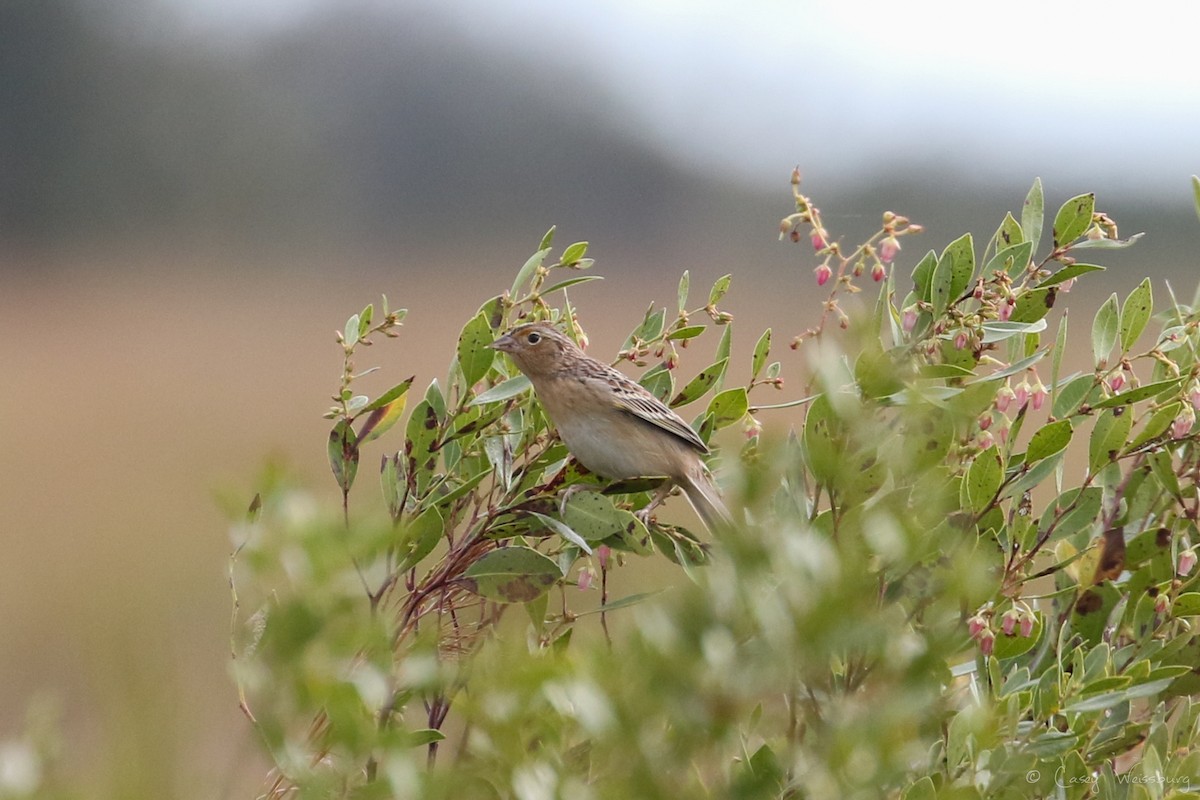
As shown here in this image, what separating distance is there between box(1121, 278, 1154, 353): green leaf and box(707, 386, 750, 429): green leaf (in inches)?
22.2

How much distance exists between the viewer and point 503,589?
5.19ft

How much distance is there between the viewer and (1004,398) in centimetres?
185

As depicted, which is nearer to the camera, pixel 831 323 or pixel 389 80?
pixel 831 323

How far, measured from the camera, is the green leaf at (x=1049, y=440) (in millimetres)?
1639

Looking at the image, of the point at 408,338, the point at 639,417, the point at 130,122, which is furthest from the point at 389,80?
the point at 639,417

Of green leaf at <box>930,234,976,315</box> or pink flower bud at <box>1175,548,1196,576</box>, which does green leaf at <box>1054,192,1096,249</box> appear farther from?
pink flower bud at <box>1175,548,1196,576</box>

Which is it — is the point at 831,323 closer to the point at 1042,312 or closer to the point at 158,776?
the point at 1042,312

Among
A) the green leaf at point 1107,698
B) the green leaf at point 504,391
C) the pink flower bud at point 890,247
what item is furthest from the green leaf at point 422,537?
the pink flower bud at point 890,247

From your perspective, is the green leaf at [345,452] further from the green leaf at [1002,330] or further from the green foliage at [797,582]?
the green leaf at [1002,330]

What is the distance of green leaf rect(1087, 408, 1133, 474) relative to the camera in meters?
1.69

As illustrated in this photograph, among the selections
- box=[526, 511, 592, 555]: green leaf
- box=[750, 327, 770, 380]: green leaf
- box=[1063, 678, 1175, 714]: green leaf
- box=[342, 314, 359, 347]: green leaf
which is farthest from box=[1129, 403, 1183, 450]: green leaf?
box=[342, 314, 359, 347]: green leaf

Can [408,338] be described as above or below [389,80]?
below

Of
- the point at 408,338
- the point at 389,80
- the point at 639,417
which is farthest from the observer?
the point at 389,80

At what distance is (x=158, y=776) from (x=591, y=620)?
0.93 meters
